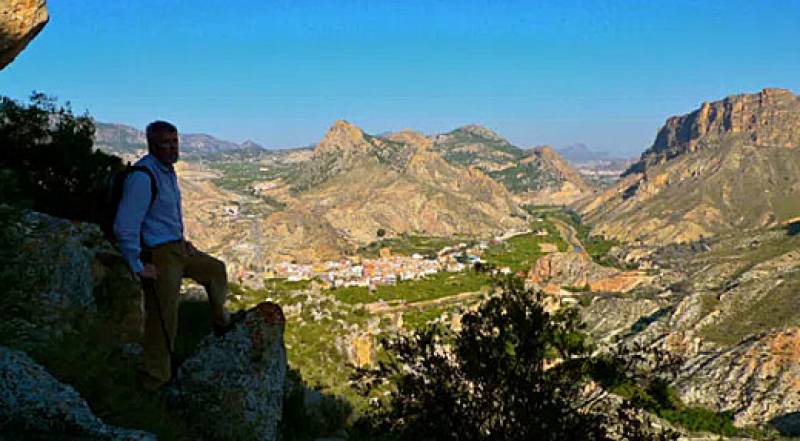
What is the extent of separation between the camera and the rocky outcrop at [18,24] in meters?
7.86

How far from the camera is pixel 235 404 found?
5.19m

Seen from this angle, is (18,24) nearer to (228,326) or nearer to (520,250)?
(228,326)

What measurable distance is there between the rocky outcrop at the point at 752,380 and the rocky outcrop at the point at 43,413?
210ft

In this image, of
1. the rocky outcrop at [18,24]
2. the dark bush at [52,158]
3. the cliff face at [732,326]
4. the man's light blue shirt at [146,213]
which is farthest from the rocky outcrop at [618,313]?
the man's light blue shirt at [146,213]

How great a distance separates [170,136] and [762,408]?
6659 centimetres

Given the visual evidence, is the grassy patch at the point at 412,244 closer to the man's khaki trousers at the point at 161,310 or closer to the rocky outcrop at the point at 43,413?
the man's khaki trousers at the point at 161,310

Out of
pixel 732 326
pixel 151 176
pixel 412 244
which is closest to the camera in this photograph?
pixel 151 176

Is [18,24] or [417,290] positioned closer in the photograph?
[18,24]

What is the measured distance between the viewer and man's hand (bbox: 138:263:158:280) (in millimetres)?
4953

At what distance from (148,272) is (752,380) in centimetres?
7012

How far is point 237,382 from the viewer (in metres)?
5.29

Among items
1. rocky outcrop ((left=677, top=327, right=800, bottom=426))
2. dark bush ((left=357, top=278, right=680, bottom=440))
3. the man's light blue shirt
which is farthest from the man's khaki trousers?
rocky outcrop ((left=677, top=327, right=800, bottom=426))

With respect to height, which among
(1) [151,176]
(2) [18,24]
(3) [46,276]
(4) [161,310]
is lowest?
(4) [161,310]

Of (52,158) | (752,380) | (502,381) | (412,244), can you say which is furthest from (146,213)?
(412,244)
